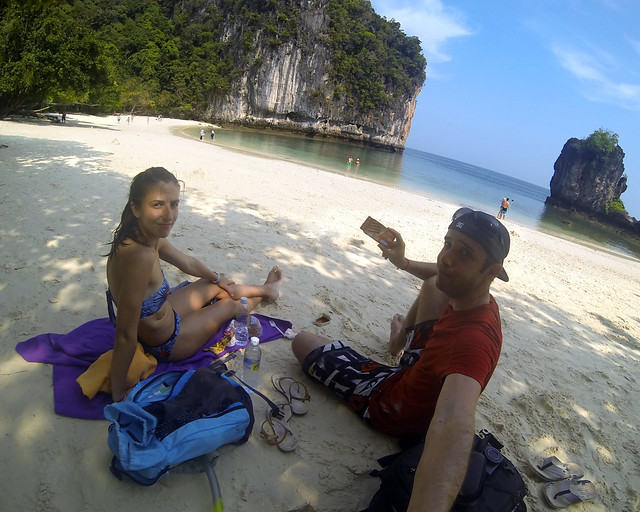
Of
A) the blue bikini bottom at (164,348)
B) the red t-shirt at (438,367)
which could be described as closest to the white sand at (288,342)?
the red t-shirt at (438,367)

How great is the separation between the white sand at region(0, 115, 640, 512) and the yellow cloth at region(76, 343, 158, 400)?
0.20m

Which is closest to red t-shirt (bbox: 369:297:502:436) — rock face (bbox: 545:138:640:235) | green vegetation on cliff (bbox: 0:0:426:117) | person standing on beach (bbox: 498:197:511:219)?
person standing on beach (bbox: 498:197:511:219)

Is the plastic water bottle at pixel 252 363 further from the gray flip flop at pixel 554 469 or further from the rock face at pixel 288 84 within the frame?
the rock face at pixel 288 84

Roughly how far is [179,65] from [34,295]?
7230cm

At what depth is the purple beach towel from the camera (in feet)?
6.93

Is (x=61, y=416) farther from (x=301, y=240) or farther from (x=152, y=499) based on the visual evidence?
(x=301, y=240)

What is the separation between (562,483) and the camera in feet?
7.54

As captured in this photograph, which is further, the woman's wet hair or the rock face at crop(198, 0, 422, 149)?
the rock face at crop(198, 0, 422, 149)

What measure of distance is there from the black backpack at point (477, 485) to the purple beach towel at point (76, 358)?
162 centimetres

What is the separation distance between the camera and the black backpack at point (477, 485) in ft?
4.81

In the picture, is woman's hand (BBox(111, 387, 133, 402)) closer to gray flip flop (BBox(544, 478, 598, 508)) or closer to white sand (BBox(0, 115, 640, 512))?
white sand (BBox(0, 115, 640, 512))

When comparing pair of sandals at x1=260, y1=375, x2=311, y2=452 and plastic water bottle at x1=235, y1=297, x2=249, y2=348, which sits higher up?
plastic water bottle at x1=235, y1=297, x2=249, y2=348

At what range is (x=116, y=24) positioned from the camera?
63.5 m

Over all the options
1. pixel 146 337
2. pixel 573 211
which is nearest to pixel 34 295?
pixel 146 337
